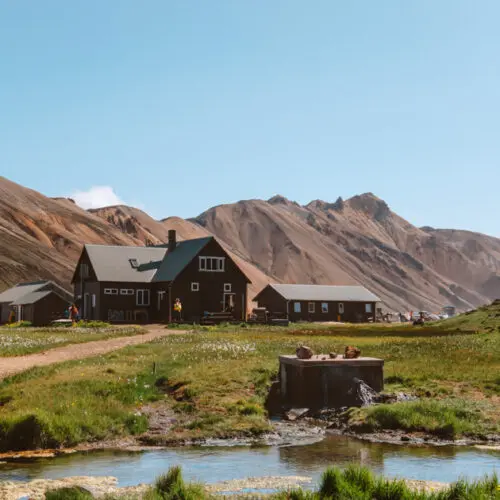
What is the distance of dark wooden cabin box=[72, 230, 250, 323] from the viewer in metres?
86.2

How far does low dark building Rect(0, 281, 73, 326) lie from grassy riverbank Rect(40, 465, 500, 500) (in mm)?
75453

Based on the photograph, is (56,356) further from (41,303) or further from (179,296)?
(41,303)

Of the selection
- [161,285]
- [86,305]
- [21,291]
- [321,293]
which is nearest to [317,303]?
[321,293]

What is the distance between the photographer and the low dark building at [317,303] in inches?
4397

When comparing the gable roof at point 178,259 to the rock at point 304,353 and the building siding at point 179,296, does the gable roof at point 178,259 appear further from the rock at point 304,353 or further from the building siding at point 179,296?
the rock at point 304,353

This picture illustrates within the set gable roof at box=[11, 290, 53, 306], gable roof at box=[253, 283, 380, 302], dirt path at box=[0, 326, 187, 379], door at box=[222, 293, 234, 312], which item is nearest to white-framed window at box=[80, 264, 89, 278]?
gable roof at box=[11, 290, 53, 306]

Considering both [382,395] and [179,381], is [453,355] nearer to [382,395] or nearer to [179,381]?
[382,395]

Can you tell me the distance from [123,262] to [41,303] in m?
10.8

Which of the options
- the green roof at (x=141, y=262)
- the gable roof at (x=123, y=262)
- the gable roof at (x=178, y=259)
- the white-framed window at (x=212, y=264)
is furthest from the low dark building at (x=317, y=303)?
the gable roof at (x=123, y=262)

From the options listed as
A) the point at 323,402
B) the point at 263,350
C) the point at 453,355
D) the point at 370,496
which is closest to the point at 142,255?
the point at 263,350

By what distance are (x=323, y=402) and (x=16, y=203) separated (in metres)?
170

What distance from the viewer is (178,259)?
90.0 m

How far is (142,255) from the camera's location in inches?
3659

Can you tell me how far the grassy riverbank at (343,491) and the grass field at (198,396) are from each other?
7.49m
